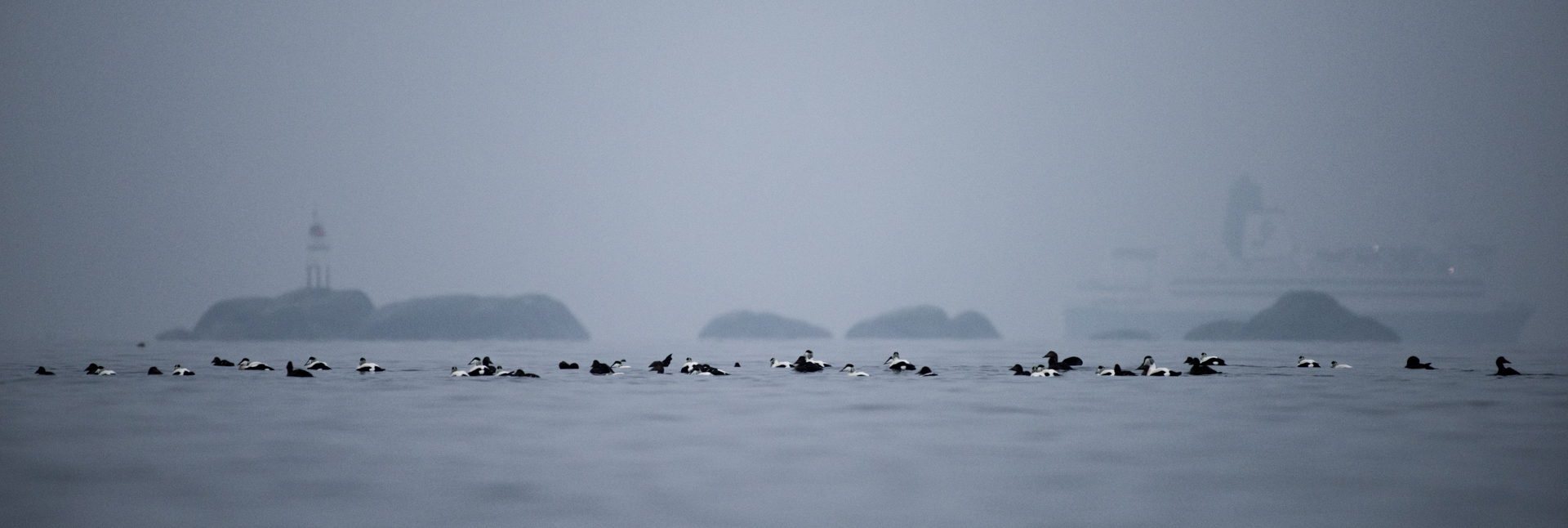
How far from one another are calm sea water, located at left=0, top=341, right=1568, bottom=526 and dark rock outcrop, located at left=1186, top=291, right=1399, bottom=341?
109226mm

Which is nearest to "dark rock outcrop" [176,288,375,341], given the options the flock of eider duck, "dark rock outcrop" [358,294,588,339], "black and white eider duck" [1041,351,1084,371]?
"dark rock outcrop" [358,294,588,339]

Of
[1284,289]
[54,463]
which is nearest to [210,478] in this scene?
[54,463]

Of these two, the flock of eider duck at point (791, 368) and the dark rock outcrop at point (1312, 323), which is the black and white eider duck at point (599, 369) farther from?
the dark rock outcrop at point (1312, 323)

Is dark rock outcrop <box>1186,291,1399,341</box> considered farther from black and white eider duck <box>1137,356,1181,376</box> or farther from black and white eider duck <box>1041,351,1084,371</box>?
black and white eider duck <box>1137,356,1181,376</box>

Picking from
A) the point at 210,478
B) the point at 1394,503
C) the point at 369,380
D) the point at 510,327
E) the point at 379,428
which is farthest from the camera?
the point at 510,327

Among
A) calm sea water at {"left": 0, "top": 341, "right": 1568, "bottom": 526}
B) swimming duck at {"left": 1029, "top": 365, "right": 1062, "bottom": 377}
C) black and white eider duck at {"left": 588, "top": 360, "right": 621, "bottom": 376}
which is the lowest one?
calm sea water at {"left": 0, "top": 341, "right": 1568, "bottom": 526}

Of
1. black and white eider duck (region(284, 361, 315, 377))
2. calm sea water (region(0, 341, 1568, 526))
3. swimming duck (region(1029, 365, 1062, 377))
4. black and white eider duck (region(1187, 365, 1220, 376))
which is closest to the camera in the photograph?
calm sea water (region(0, 341, 1568, 526))

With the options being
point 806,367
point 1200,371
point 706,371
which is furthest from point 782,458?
point 1200,371

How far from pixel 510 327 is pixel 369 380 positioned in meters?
117

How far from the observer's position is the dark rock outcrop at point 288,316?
445ft

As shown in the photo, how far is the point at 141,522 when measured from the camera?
11.2m

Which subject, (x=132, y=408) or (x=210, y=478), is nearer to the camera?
(x=210, y=478)

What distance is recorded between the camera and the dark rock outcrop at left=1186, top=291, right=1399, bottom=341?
131375mm

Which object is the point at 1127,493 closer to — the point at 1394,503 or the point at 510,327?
the point at 1394,503
